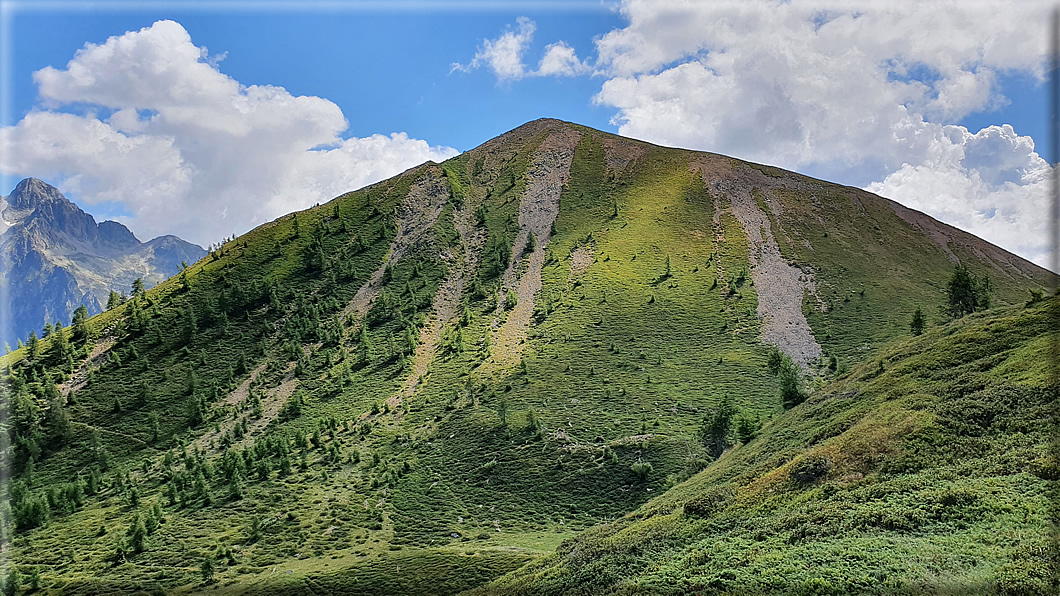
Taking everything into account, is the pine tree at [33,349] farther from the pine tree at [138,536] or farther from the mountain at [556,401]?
the pine tree at [138,536]

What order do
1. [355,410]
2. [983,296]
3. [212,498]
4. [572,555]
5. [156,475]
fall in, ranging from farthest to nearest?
[355,410]
[983,296]
[156,475]
[212,498]
[572,555]

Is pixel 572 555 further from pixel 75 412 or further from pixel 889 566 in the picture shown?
pixel 75 412

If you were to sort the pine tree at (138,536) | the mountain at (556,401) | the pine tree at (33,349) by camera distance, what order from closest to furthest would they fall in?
the mountain at (556,401) → the pine tree at (138,536) → the pine tree at (33,349)

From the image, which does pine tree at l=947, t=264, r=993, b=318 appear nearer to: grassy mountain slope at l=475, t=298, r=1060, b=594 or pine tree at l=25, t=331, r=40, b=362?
grassy mountain slope at l=475, t=298, r=1060, b=594

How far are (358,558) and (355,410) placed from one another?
33830mm

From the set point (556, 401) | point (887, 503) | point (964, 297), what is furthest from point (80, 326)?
Answer: point (964, 297)

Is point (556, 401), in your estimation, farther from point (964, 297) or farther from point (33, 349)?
point (33, 349)

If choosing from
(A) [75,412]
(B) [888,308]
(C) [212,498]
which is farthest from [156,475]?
(B) [888,308]

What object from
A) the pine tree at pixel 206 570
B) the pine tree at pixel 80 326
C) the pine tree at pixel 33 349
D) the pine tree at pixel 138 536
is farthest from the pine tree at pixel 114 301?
the pine tree at pixel 206 570

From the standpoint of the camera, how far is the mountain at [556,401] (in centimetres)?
2450

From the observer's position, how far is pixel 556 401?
7531 cm

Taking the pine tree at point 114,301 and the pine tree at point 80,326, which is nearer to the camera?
the pine tree at point 80,326

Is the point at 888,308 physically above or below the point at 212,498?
above

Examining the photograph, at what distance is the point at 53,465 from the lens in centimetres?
6931
